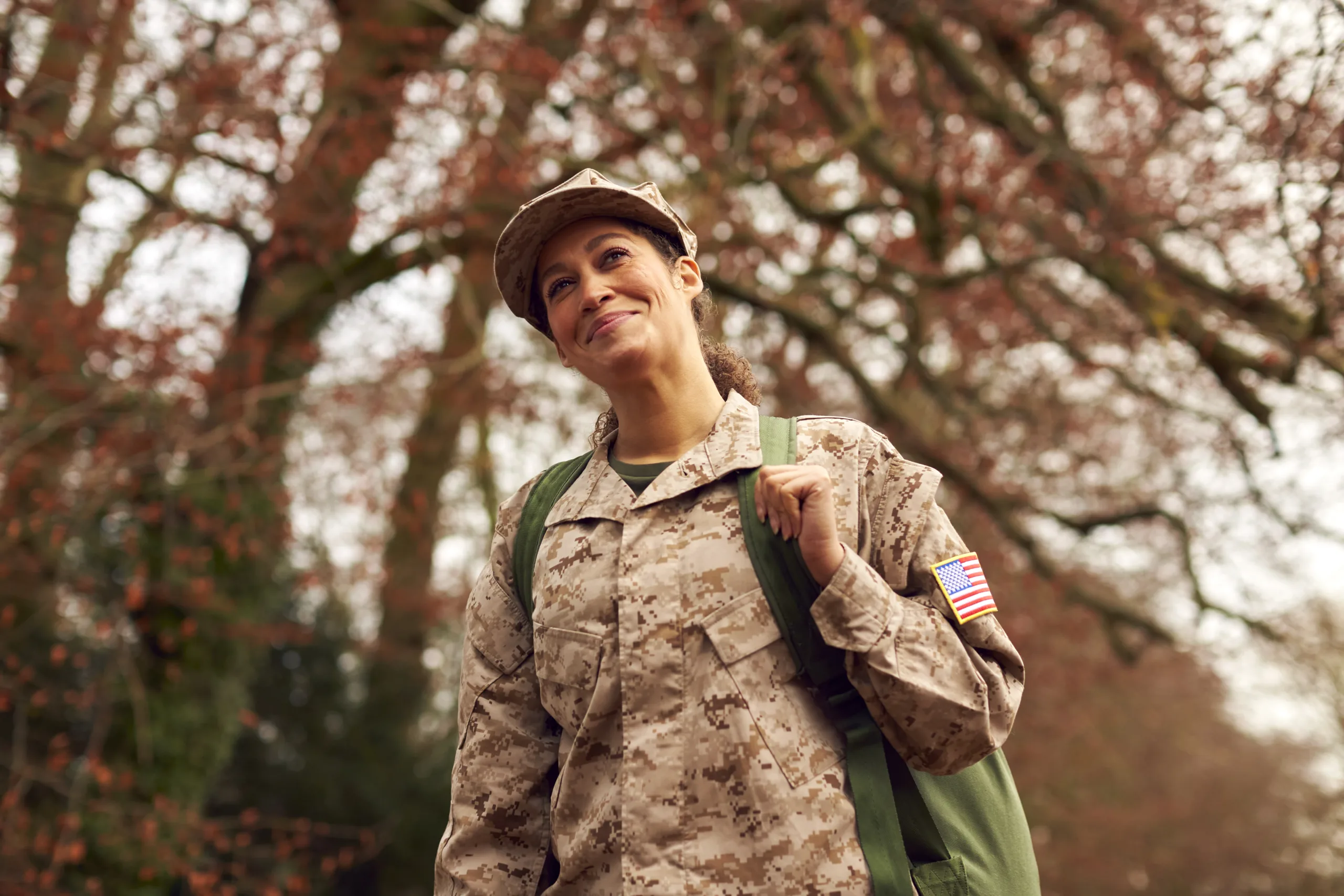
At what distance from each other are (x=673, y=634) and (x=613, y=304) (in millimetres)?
705

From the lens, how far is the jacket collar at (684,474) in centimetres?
229

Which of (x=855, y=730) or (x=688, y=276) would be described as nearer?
(x=855, y=730)

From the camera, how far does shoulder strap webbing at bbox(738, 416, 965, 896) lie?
2053 mm

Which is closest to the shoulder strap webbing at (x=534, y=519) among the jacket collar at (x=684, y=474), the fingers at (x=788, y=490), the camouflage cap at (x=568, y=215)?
the jacket collar at (x=684, y=474)

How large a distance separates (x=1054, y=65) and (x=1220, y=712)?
54.5 feet

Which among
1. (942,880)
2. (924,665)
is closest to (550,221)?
(924,665)

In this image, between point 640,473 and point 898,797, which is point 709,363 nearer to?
point 640,473

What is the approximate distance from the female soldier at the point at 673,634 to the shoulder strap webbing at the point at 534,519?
0.04 m

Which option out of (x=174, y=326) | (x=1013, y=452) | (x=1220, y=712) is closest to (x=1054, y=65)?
(x=1013, y=452)

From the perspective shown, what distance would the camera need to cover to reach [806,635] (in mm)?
2139

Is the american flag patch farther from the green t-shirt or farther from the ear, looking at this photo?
the ear

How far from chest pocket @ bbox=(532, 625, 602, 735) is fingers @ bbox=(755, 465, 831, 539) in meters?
0.43

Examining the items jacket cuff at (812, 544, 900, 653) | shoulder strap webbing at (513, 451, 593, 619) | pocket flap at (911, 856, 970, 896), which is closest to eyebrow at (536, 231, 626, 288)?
shoulder strap webbing at (513, 451, 593, 619)

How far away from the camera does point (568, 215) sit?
2.50 m
